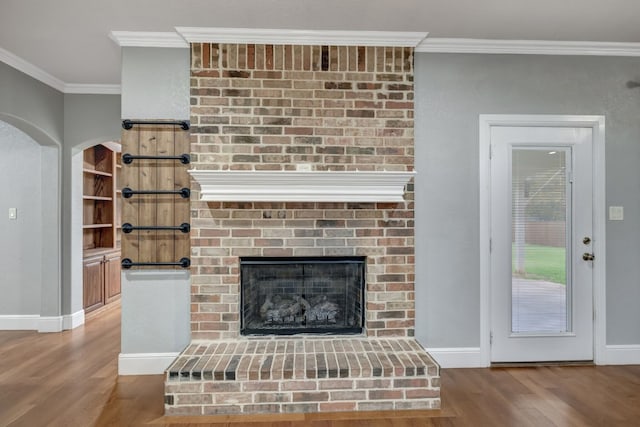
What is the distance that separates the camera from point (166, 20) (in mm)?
2697

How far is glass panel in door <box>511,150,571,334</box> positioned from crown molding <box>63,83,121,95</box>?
12.5 feet

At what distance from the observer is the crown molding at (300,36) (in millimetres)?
2838

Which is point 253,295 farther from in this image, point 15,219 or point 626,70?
point 626,70

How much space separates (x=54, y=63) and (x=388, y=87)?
286 centimetres

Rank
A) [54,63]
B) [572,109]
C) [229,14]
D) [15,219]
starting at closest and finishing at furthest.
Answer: [229,14]
[572,109]
[54,63]
[15,219]

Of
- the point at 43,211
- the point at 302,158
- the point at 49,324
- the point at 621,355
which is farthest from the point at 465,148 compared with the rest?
the point at 49,324

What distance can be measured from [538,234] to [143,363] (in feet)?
10.1

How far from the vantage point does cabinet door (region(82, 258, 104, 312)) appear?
4504mm

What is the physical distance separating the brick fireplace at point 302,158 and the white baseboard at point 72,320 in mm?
2071

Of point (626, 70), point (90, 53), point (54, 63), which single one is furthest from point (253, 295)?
point (626, 70)

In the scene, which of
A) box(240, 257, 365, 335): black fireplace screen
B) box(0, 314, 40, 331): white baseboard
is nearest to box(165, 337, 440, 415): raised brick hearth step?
box(240, 257, 365, 335): black fireplace screen

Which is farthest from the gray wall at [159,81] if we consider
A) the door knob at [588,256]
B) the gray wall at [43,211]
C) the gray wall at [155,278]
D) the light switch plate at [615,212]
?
the light switch plate at [615,212]

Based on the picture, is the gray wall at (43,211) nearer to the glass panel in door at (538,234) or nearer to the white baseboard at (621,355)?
the glass panel in door at (538,234)

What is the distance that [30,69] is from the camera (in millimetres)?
3541
